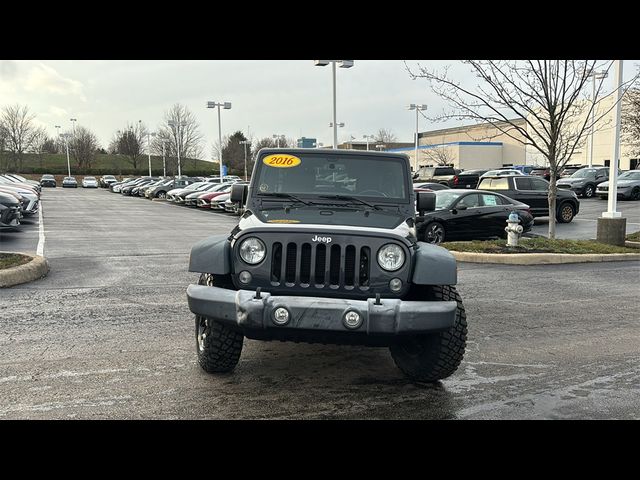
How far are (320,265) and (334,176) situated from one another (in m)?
1.42

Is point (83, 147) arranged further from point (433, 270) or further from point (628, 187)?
point (433, 270)

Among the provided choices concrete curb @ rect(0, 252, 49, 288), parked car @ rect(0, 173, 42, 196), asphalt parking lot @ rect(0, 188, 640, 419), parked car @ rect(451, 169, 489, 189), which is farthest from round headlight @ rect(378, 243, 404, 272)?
parked car @ rect(451, 169, 489, 189)

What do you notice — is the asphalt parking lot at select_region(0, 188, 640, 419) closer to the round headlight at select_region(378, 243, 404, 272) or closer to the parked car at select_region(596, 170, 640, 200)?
the round headlight at select_region(378, 243, 404, 272)

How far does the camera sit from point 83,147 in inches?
3730

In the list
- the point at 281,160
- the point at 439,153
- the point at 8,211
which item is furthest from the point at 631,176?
the point at 439,153

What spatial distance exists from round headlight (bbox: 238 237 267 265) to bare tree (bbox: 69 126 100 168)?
321 feet

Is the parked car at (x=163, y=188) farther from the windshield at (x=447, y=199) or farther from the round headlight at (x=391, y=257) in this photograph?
the round headlight at (x=391, y=257)

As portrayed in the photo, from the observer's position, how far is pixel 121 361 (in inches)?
209

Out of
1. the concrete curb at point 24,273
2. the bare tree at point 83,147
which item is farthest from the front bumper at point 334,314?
the bare tree at point 83,147

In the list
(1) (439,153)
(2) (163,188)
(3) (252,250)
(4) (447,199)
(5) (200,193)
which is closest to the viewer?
(3) (252,250)
